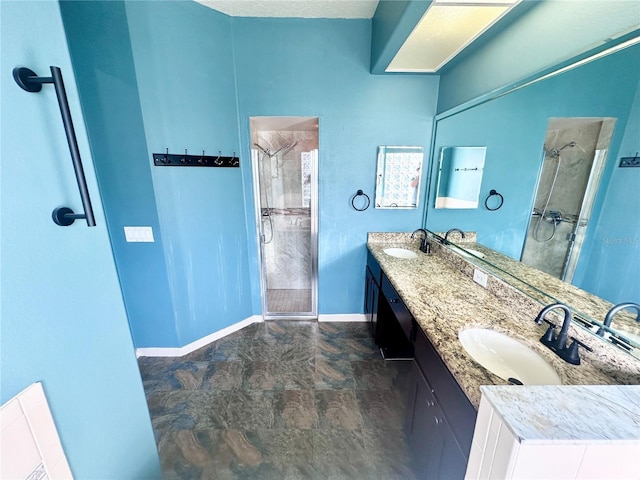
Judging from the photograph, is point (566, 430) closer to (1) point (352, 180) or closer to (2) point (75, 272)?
(2) point (75, 272)

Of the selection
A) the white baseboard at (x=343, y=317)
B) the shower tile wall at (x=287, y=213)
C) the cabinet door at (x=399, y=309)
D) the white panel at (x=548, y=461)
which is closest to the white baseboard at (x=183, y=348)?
the white baseboard at (x=343, y=317)

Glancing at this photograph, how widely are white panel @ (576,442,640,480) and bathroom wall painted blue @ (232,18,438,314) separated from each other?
217 cm

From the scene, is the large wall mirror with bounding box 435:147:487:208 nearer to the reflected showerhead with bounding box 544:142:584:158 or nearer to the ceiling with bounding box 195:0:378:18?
the reflected showerhead with bounding box 544:142:584:158

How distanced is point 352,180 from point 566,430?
222cm

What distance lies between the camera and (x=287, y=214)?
347 centimetres

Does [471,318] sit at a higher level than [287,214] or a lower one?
lower

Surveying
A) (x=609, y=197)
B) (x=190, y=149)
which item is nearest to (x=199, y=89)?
(x=190, y=149)

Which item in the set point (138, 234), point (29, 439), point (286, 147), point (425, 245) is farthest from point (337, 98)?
point (29, 439)

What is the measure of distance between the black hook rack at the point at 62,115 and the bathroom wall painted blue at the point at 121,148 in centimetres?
141

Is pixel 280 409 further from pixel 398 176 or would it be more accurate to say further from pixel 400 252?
pixel 398 176

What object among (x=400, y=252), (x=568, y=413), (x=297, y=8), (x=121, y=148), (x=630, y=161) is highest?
(x=297, y=8)

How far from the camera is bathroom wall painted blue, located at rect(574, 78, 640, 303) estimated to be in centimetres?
90

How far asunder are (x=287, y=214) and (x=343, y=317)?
155cm

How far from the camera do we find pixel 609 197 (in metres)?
0.98
